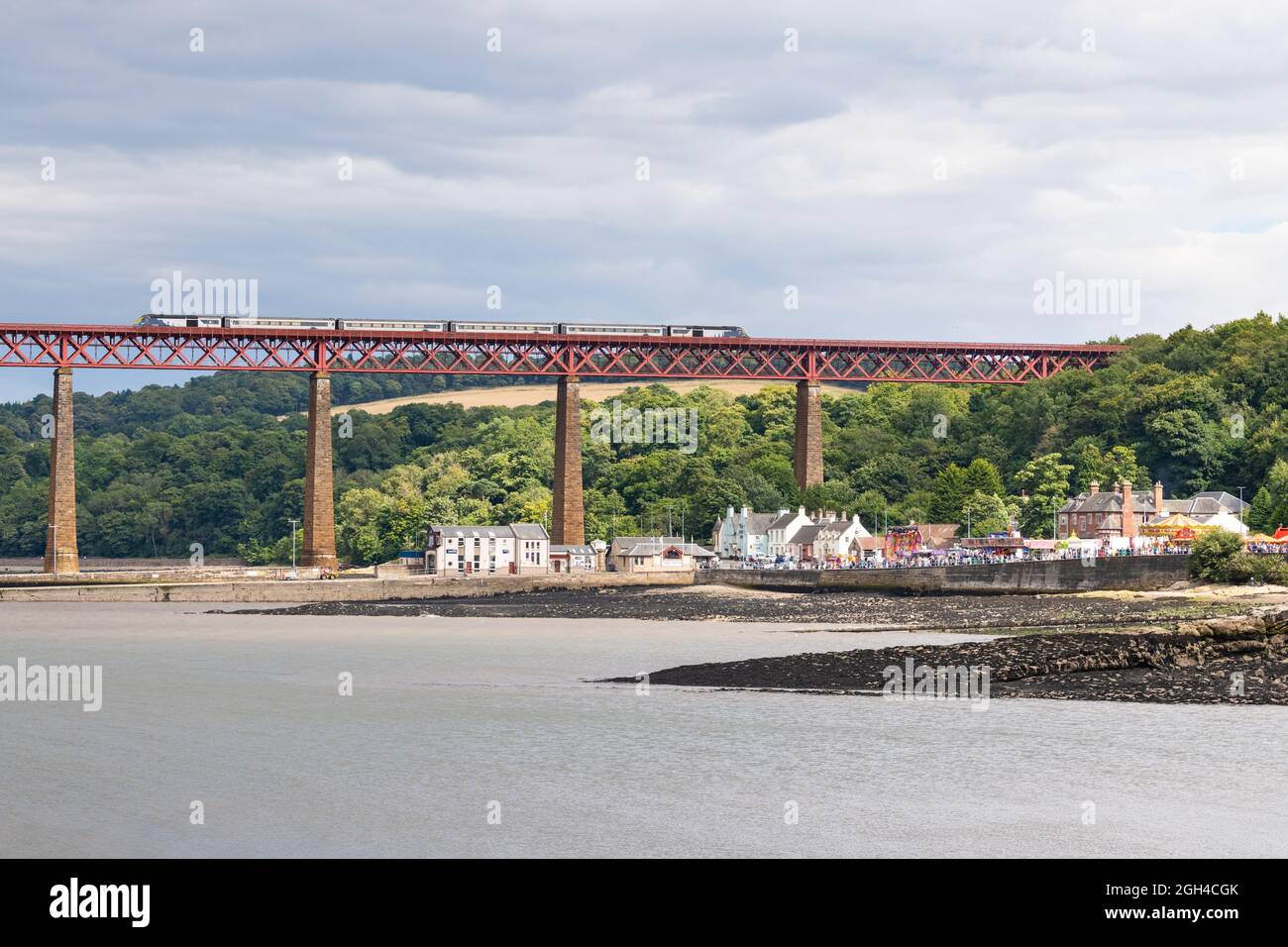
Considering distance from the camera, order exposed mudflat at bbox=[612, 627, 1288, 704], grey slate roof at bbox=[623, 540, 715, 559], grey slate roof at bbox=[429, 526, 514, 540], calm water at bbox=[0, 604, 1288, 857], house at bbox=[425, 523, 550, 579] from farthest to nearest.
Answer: grey slate roof at bbox=[623, 540, 715, 559], grey slate roof at bbox=[429, 526, 514, 540], house at bbox=[425, 523, 550, 579], exposed mudflat at bbox=[612, 627, 1288, 704], calm water at bbox=[0, 604, 1288, 857]

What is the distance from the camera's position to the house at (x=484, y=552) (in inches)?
5246

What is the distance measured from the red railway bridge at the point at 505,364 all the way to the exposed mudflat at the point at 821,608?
12146mm

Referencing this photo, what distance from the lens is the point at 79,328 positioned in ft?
387

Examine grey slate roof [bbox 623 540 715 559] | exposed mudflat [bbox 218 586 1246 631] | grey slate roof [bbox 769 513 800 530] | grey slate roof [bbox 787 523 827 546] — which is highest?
grey slate roof [bbox 769 513 800 530]

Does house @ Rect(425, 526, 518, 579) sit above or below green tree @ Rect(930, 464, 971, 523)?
below

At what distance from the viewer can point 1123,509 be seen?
117 m

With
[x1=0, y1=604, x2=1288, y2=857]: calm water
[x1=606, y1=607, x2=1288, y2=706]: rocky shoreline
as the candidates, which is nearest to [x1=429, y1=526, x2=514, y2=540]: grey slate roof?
[x1=0, y1=604, x2=1288, y2=857]: calm water

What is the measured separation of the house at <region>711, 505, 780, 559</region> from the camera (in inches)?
5896

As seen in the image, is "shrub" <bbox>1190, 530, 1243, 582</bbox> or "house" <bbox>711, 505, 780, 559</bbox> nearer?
"shrub" <bbox>1190, 530, 1243, 582</bbox>

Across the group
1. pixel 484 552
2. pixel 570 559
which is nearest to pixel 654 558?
pixel 570 559

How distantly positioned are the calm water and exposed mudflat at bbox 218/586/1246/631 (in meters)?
21.8

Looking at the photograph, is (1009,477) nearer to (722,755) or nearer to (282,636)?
(282,636)

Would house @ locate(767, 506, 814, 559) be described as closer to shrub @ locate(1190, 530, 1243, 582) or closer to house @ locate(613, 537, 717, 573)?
house @ locate(613, 537, 717, 573)

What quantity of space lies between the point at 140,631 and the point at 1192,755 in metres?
57.5
